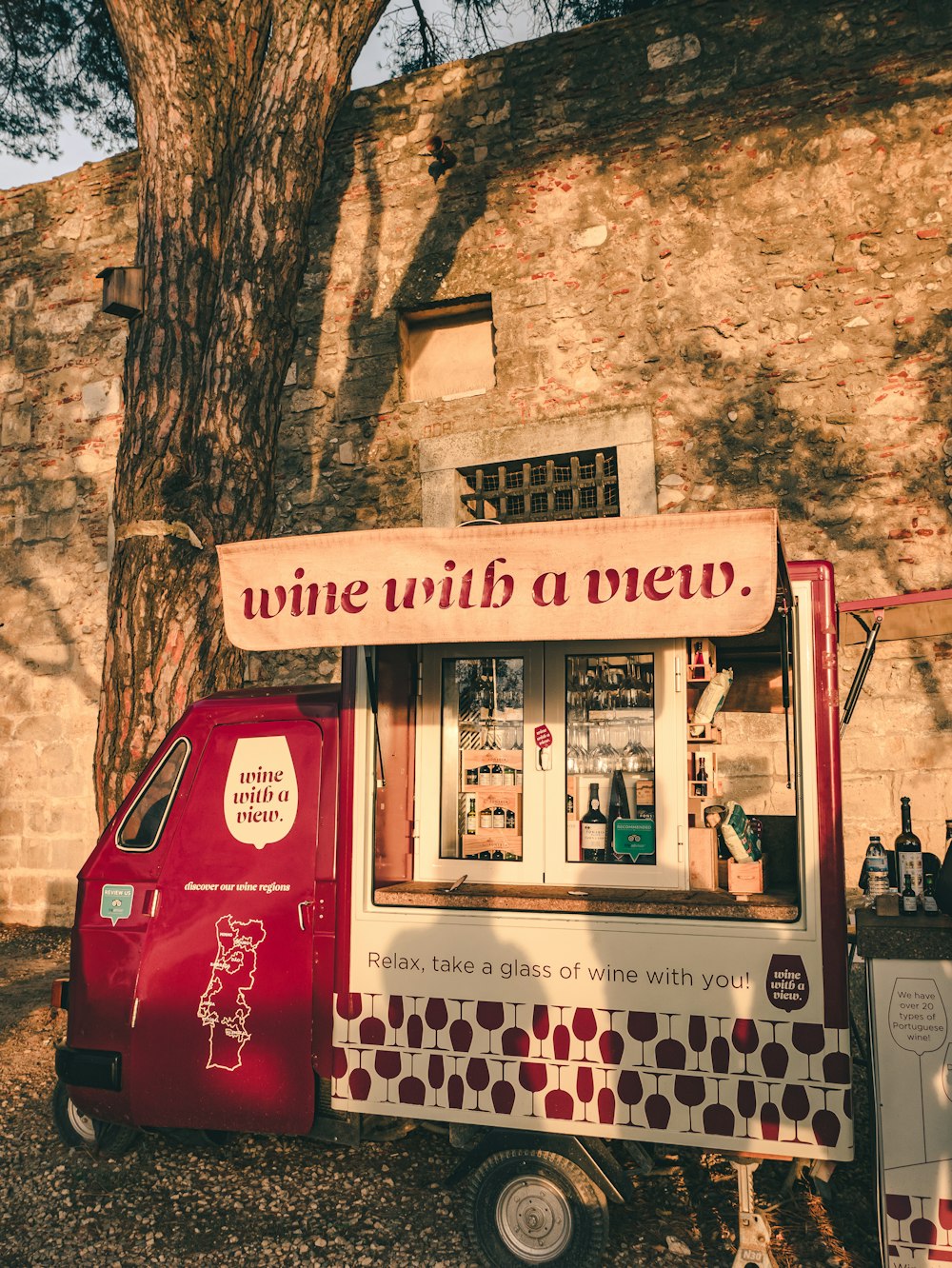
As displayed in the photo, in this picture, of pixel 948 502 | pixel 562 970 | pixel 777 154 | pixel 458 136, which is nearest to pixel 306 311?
pixel 458 136

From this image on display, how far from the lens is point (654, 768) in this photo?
150 inches

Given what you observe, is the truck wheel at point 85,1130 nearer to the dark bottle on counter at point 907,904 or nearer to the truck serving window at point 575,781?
the truck serving window at point 575,781

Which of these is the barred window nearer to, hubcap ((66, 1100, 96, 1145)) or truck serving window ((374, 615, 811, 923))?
truck serving window ((374, 615, 811, 923))

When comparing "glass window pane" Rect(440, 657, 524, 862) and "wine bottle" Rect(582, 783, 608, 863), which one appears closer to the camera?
"wine bottle" Rect(582, 783, 608, 863)

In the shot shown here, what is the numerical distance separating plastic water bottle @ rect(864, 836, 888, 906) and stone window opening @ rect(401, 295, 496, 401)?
5.51 metres

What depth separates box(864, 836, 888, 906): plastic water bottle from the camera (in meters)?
3.45

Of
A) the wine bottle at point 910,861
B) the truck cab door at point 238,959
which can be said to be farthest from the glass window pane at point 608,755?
the truck cab door at point 238,959

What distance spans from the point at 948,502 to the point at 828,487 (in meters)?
0.76

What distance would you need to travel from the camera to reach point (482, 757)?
13.4 ft

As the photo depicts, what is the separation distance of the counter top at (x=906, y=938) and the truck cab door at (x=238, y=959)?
188cm

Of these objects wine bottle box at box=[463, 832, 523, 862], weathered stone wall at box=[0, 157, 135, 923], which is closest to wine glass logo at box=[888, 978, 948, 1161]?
wine bottle box at box=[463, 832, 523, 862]

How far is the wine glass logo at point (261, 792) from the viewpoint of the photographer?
12.5 feet

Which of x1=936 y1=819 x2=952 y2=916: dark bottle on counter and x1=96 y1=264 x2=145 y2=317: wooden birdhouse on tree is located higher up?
x1=96 y1=264 x2=145 y2=317: wooden birdhouse on tree

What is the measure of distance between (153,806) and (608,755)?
1.78m
